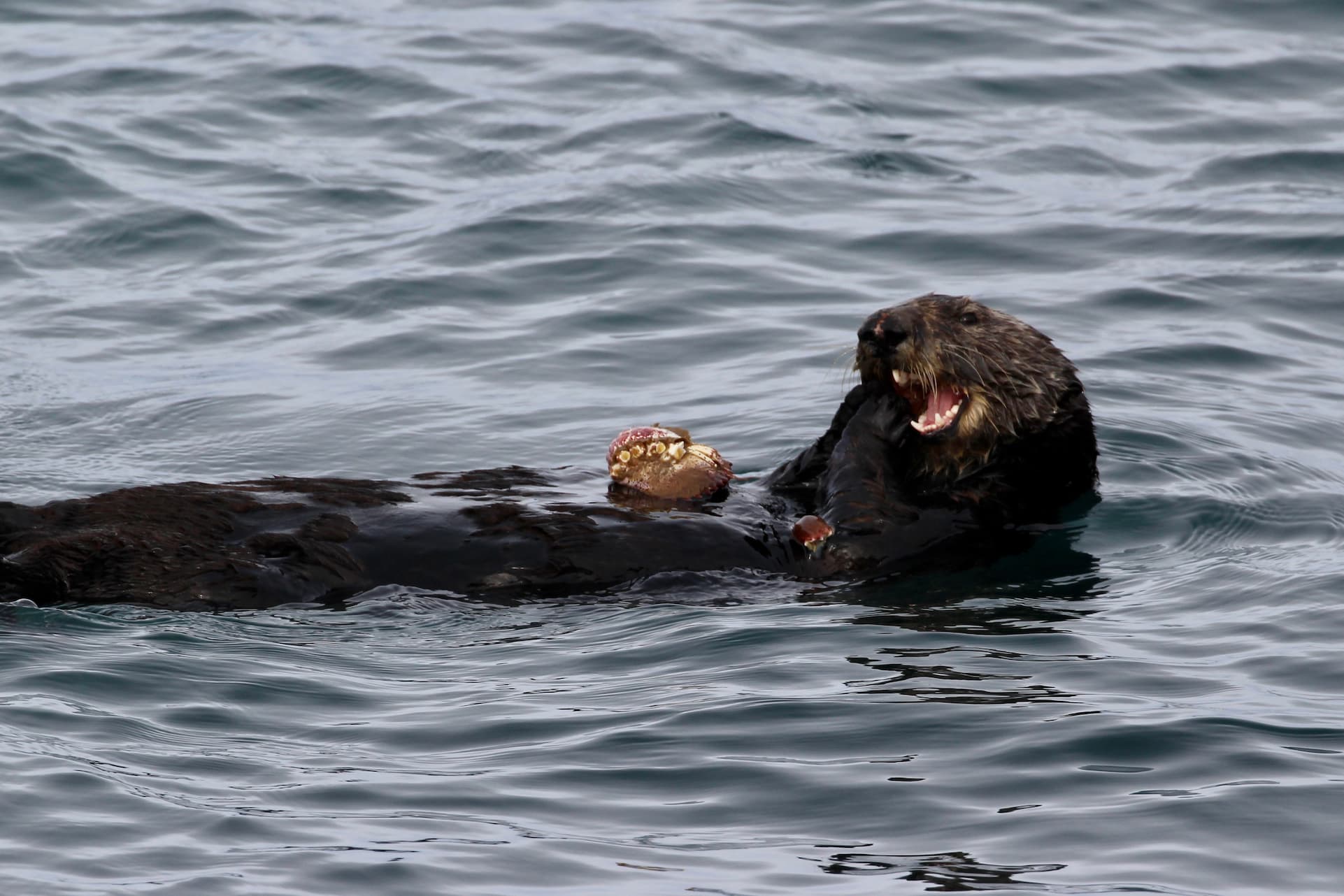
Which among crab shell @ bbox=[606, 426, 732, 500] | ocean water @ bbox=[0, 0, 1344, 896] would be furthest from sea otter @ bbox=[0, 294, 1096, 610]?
ocean water @ bbox=[0, 0, 1344, 896]

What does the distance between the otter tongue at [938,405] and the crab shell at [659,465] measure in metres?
0.81

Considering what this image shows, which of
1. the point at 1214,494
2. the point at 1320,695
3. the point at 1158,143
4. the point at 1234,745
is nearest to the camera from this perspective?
the point at 1234,745

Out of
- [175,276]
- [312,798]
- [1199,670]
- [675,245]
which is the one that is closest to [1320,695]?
[1199,670]

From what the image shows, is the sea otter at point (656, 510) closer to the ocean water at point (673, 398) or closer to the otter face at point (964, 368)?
the otter face at point (964, 368)

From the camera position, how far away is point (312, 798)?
14.1 feet

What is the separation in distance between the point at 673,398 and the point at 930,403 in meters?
2.41

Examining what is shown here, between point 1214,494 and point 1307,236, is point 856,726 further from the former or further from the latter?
point 1307,236

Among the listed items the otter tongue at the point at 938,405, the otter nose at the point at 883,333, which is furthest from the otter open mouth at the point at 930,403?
the otter nose at the point at 883,333

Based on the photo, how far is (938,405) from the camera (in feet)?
21.2

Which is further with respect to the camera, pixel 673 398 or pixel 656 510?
pixel 673 398

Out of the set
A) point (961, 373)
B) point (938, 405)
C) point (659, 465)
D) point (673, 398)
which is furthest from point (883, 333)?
point (673, 398)

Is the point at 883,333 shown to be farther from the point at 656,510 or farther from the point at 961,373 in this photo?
the point at 656,510

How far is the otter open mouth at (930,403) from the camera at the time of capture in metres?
6.30

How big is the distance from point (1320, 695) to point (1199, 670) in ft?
1.11
